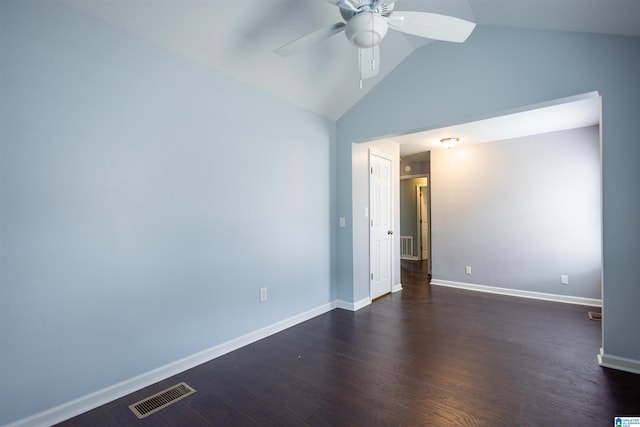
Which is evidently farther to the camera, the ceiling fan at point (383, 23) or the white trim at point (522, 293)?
the white trim at point (522, 293)

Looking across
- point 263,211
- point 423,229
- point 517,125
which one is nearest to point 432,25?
point 263,211

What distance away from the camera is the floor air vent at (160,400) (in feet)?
5.96

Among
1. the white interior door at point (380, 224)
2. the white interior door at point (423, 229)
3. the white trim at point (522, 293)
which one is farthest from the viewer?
the white interior door at point (423, 229)

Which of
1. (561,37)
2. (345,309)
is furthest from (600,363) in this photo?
(561,37)

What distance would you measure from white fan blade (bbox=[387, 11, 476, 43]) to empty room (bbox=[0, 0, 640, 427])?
0.07 feet

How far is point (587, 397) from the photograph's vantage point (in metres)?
1.91

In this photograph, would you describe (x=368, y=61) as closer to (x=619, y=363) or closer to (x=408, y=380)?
(x=408, y=380)

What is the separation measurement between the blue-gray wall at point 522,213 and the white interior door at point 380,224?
4.08 feet

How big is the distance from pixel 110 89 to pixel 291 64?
1.55 metres

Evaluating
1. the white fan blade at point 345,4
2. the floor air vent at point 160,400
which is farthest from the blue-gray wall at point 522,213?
the floor air vent at point 160,400

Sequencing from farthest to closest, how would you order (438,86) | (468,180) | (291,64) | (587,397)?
(468,180)
(438,86)
(291,64)
(587,397)

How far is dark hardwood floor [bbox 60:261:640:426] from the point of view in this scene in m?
1.75

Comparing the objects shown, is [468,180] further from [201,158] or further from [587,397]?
[201,158]

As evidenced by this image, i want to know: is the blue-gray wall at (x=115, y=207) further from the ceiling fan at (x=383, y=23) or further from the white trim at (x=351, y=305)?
the ceiling fan at (x=383, y=23)
